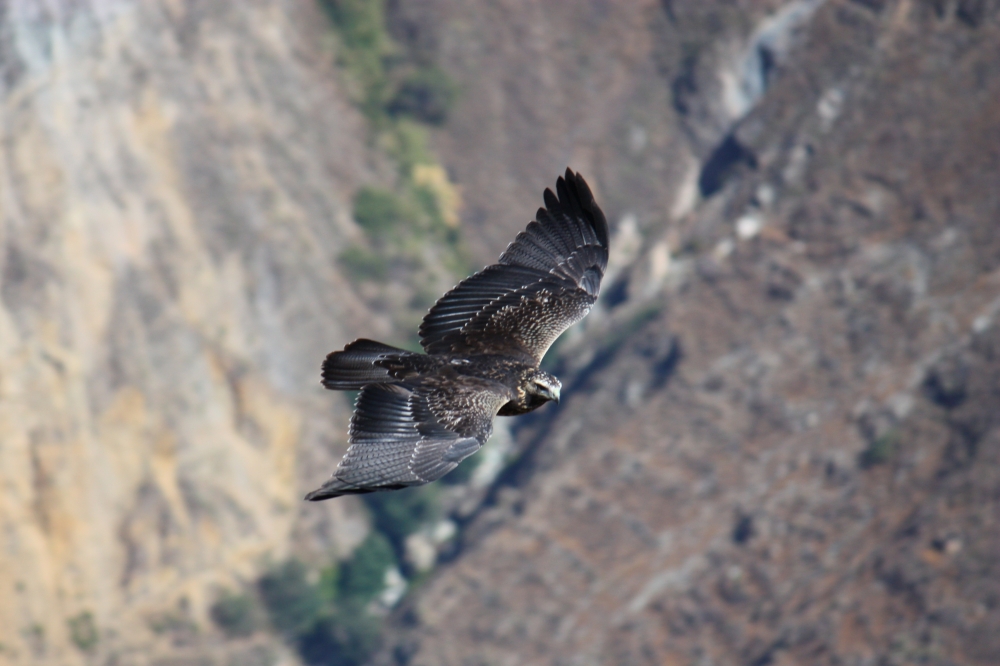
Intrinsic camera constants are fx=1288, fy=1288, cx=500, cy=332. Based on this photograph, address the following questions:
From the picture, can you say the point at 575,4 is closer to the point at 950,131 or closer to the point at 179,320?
the point at 950,131

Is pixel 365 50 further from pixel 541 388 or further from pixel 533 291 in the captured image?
pixel 541 388

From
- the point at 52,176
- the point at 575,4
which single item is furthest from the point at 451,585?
the point at 575,4

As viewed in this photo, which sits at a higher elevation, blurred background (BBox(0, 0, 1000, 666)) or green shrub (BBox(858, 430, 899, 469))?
blurred background (BBox(0, 0, 1000, 666))

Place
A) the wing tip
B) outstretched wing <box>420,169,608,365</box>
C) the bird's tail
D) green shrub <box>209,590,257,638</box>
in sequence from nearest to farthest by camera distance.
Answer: the bird's tail, the wing tip, outstretched wing <box>420,169,608,365</box>, green shrub <box>209,590,257,638</box>

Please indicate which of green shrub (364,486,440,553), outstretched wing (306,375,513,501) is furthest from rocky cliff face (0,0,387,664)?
outstretched wing (306,375,513,501)

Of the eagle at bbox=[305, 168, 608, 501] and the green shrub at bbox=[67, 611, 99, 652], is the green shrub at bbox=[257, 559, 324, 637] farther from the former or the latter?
the eagle at bbox=[305, 168, 608, 501]

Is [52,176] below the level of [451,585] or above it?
above
